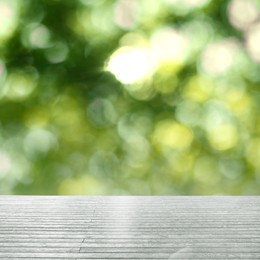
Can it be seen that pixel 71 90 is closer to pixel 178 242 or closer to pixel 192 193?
pixel 192 193

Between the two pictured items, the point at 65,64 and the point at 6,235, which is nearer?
the point at 6,235

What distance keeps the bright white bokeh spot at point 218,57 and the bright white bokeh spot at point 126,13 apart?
849mm

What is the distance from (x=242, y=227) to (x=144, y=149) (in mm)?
3365

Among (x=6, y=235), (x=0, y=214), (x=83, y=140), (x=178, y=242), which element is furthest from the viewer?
(x=83, y=140)

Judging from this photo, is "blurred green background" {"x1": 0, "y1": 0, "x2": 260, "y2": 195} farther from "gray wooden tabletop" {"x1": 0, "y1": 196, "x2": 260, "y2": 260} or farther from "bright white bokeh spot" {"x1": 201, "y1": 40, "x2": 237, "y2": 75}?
"gray wooden tabletop" {"x1": 0, "y1": 196, "x2": 260, "y2": 260}

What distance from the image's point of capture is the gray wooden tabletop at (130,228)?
1952 mm

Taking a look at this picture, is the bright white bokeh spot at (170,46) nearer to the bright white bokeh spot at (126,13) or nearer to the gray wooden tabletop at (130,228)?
the bright white bokeh spot at (126,13)

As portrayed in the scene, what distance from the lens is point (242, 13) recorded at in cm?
582

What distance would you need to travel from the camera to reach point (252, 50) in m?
5.82

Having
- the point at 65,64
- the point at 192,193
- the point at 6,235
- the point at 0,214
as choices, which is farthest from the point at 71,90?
the point at 6,235

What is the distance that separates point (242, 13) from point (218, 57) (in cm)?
53

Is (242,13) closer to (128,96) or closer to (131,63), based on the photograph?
(131,63)

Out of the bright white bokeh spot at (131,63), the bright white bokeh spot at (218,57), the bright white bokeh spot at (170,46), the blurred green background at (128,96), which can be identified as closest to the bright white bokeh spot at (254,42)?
the blurred green background at (128,96)

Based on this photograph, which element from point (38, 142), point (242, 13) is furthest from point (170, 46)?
point (38, 142)
